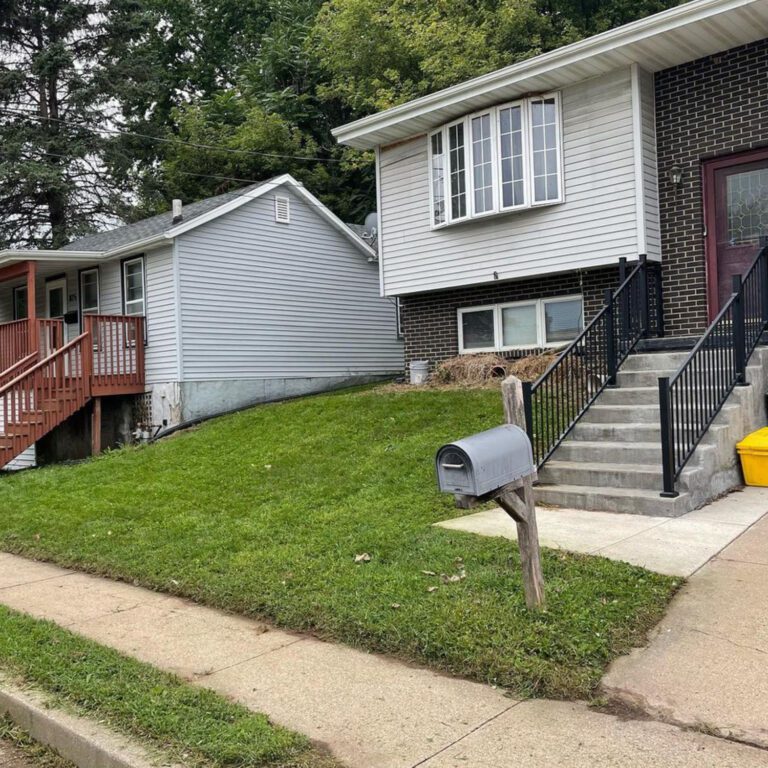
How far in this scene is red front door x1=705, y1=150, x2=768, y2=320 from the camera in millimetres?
9930

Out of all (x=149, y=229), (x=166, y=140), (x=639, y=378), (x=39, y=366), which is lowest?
(x=639, y=378)

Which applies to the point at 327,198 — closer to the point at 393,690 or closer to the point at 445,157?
the point at 445,157

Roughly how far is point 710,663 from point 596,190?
853 cm

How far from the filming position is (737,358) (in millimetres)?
7672

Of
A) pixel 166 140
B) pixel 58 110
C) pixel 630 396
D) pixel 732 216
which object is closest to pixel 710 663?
pixel 630 396

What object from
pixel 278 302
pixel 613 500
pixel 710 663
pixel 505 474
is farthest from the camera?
pixel 278 302

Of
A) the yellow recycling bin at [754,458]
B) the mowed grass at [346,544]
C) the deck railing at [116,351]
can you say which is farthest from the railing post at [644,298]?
the deck railing at [116,351]

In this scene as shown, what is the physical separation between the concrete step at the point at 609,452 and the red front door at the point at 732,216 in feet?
12.9

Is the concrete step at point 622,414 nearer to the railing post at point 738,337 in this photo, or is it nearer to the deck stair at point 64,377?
the railing post at point 738,337

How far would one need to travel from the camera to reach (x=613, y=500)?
21.4 feet

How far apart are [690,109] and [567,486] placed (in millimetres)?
6362

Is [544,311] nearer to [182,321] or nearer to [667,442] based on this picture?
[667,442]

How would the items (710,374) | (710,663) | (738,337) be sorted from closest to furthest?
(710,663)
(710,374)
(738,337)

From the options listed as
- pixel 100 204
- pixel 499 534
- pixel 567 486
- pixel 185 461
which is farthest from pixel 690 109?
pixel 100 204
